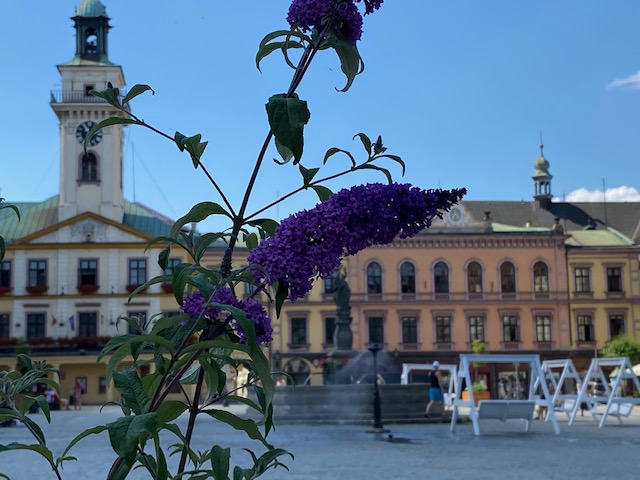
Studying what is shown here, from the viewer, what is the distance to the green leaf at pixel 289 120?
2.15 m

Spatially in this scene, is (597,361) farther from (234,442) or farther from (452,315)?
(452,315)

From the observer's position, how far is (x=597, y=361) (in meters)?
22.7

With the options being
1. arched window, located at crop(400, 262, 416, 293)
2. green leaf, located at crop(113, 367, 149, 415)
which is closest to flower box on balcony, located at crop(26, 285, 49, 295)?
arched window, located at crop(400, 262, 416, 293)

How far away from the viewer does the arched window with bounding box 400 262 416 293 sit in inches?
2255

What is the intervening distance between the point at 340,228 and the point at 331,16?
589mm

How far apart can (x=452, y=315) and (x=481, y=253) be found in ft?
13.6

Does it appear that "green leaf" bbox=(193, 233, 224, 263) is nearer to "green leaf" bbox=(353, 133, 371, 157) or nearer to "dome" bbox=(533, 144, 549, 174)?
"green leaf" bbox=(353, 133, 371, 157)

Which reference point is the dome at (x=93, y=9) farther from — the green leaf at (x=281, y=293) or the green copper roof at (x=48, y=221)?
the green leaf at (x=281, y=293)

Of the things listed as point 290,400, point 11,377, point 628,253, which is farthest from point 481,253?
point 11,377

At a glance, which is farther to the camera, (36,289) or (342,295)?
(36,289)

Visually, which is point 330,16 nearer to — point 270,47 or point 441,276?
point 270,47

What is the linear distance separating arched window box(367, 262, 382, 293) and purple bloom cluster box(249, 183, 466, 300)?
5493 cm

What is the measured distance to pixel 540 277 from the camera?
57750mm

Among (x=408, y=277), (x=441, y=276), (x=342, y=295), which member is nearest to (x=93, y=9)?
(x=408, y=277)
